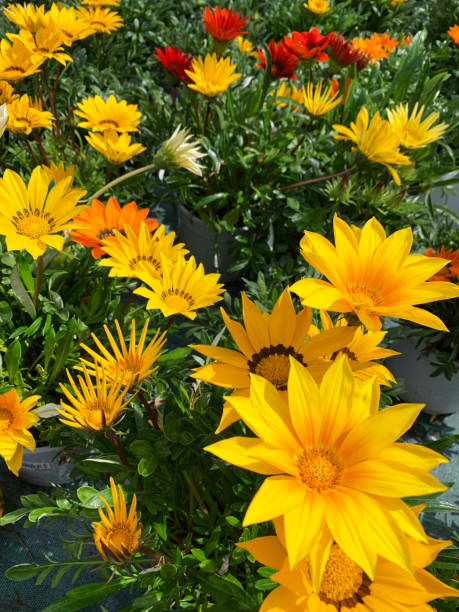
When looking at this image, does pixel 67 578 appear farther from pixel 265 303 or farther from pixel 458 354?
pixel 458 354

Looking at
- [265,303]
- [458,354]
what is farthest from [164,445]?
[458,354]

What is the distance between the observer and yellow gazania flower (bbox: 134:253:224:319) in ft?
2.36

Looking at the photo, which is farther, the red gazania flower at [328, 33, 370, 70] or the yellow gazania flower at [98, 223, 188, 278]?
the red gazania flower at [328, 33, 370, 70]

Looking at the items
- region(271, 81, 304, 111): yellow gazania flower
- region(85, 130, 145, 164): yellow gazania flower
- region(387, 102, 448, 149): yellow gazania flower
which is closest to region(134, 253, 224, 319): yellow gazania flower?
region(85, 130, 145, 164): yellow gazania flower

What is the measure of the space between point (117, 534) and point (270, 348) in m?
0.30

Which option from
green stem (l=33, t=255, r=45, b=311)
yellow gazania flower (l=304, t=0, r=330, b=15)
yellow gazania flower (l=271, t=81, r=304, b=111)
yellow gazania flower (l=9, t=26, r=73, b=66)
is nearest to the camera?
green stem (l=33, t=255, r=45, b=311)

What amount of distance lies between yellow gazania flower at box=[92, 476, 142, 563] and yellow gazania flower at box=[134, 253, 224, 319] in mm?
264

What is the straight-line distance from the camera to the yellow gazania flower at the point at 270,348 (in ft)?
1.96

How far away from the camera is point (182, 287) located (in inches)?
29.7

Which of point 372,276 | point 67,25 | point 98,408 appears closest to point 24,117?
point 67,25

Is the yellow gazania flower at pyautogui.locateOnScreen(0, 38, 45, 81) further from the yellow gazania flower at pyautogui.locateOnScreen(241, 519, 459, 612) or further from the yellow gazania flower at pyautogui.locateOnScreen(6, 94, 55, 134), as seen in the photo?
the yellow gazania flower at pyautogui.locateOnScreen(241, 519, 459, 612)

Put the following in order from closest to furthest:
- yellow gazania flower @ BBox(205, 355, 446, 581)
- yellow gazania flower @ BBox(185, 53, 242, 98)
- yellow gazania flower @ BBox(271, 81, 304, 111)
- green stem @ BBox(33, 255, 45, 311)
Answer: yellow gazania flower @ BBox(205, 355, 446, 581)
green stem @ BBox(33, 255, 45, 311)
yellow gazania flower @ BBox(185, 53, 242, 98)
yellow gazania flower @ BBox(271, 81, 304, 111)

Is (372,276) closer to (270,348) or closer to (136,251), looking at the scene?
(270,348)

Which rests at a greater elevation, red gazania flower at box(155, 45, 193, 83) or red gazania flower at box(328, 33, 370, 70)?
red gazania flower at box(328, 33, 370, 70)
